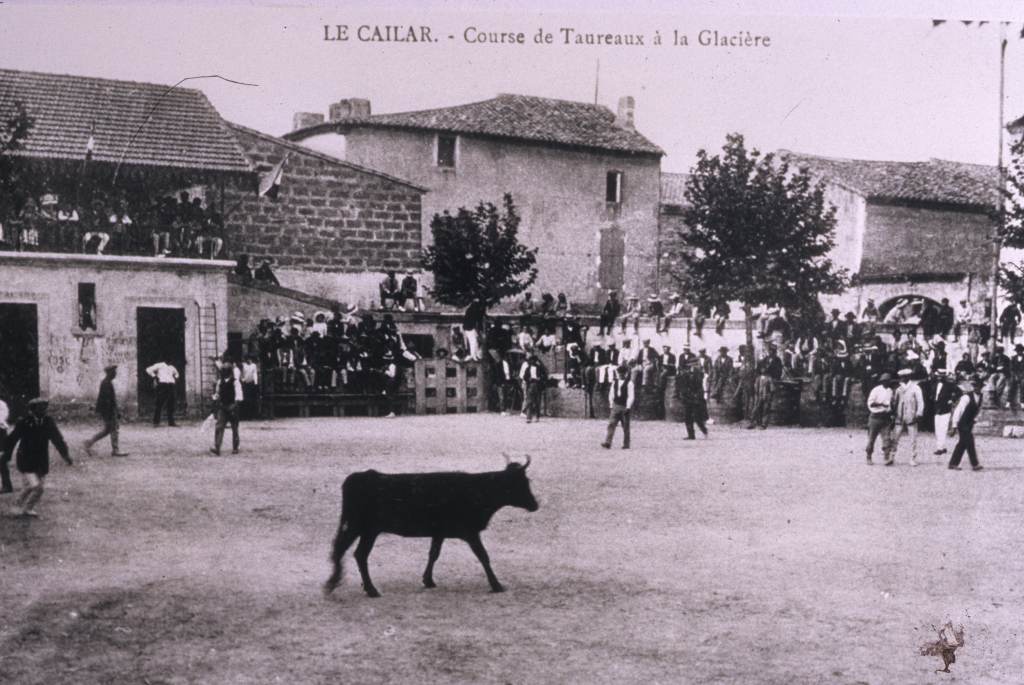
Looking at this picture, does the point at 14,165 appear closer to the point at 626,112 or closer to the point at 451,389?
the point at 451,389

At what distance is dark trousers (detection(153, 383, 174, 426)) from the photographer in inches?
171

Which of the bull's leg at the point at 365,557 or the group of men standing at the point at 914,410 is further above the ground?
the group of men standing at the point at 914,410

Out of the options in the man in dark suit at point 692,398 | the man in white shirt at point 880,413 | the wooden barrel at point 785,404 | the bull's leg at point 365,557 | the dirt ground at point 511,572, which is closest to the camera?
the dirt ground at point 511,572

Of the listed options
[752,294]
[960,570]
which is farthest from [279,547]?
[960,570]

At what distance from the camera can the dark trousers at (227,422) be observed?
4.34m

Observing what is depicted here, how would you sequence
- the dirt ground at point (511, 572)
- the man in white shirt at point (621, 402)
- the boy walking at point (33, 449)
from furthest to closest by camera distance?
the man in white shirt at point (621, 402), the boy walking at point (33, 449), the dirt ground at point (511, 572)

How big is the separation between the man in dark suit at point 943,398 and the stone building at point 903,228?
62cm

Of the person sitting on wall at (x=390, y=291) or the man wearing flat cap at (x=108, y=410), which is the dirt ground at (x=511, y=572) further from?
the person sitting on wall at (x=390, y=291)

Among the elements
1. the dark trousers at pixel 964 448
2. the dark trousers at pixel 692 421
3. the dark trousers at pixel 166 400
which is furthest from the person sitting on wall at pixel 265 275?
the dark trousers at pixel 964 448

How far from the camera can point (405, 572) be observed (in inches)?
163

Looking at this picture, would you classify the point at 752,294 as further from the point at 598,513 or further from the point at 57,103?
the point at 57,103

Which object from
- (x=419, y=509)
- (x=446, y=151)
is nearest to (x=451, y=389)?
(x=419, y=509)

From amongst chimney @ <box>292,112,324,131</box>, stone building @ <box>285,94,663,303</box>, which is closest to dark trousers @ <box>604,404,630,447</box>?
stone building @ <box>285,94,663,303</box>

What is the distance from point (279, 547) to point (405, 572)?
523mm
